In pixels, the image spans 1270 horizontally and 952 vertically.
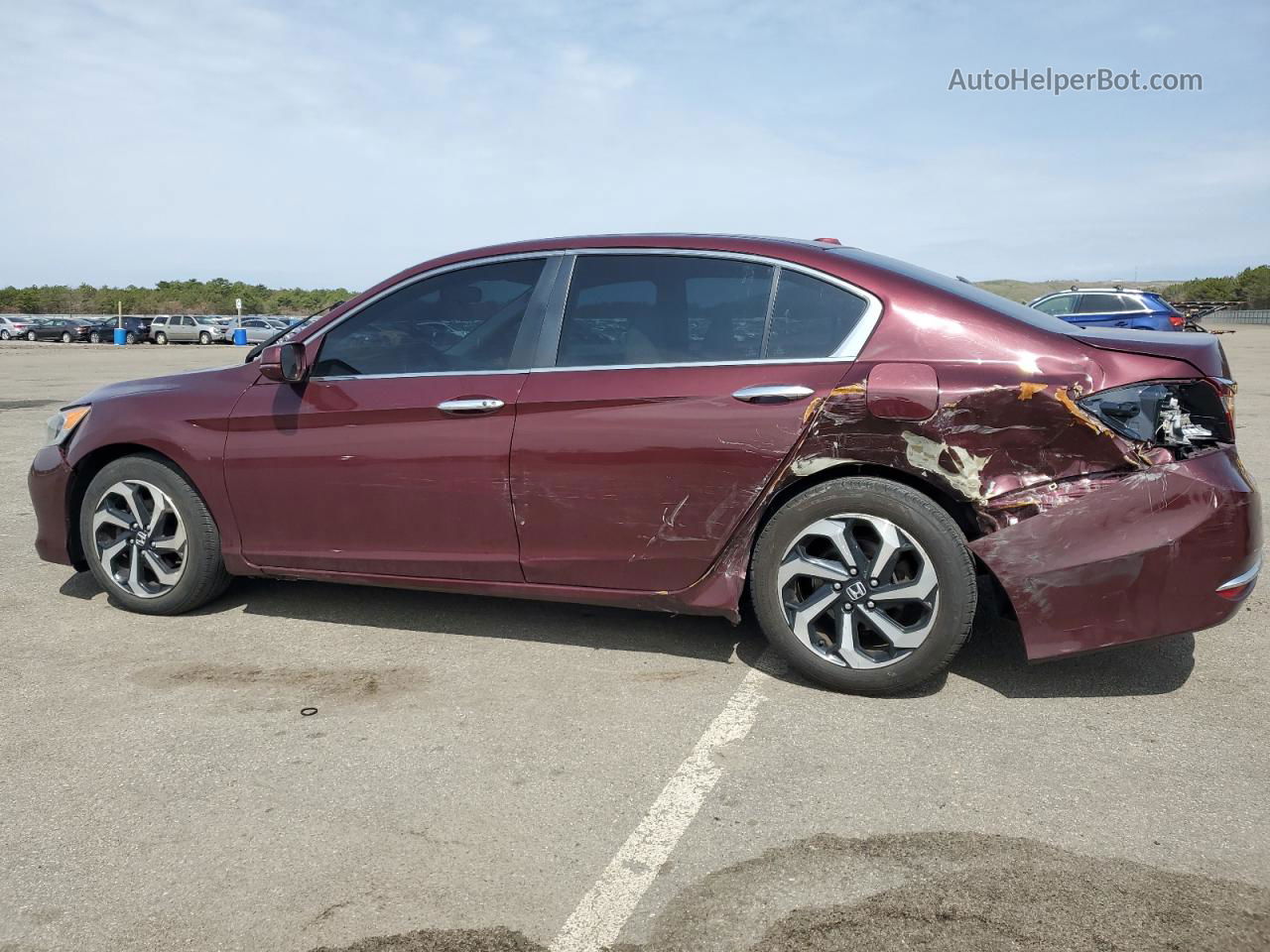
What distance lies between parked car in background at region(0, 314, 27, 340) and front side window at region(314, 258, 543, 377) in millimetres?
58570

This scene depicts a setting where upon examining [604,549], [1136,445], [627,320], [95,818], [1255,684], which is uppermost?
[627,320]

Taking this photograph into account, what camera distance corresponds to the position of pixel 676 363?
3961 millimetres

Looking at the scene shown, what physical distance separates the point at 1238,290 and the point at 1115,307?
77270mm

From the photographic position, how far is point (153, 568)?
478 cm

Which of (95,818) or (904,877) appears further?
(95,818)

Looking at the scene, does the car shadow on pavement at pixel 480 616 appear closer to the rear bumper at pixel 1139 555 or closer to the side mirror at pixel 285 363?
the side mirror at pixel 285 363

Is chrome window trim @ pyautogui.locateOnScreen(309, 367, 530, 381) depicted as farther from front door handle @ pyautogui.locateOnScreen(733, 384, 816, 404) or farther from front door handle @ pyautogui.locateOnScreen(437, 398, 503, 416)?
front door handle @ pyautogui.locateOnScreen(733, 384, 816, 404)

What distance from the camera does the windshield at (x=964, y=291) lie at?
3752 millimetres

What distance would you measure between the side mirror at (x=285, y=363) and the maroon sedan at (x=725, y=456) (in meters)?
0.01

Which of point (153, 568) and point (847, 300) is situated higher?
point (847, 300)

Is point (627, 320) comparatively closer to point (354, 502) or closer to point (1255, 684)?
point (354, 502)

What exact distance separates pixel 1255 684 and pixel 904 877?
209cm

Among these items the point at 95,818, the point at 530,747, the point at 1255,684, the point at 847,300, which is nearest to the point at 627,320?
the point at 847,300

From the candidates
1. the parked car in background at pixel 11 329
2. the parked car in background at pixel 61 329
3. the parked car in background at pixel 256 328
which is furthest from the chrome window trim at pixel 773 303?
the parked car in background at pixel 11 329
